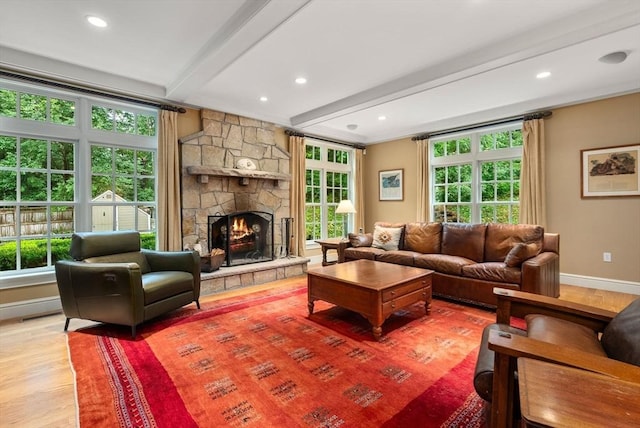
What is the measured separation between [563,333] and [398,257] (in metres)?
2.75

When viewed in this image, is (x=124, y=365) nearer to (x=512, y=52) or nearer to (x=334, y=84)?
(x=334, y=84)

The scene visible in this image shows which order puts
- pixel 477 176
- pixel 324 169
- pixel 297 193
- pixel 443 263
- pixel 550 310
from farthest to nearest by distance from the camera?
pixel 324 169 < pixel 297 193 < pixel 477 176 < pixel 443 263 < pixel 550 310

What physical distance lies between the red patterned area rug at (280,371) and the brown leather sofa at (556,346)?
0.47m

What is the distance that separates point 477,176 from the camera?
5.43 metres

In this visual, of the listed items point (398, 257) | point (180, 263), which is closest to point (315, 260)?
point (398, 257)

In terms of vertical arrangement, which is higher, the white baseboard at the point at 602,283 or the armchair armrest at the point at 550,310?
the armchair armrest at the point at 550,310

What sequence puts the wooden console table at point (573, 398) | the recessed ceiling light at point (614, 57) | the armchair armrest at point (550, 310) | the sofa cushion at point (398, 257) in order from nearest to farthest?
the wooden console table at point (573, 398)
the armchair armrest at point (550, 310)
the recessed ceiling light at point (614, 57)
the sofa cushion at point (398, 257)

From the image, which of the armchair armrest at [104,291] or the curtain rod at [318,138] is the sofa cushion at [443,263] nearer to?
the curtain rod at [318,138]

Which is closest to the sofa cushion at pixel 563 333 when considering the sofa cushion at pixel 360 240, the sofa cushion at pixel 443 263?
the sofa cushion at pixel 443 263

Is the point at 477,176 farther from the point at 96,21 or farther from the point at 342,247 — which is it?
the point at 96,21

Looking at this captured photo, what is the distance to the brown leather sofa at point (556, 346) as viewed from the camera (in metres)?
1.10

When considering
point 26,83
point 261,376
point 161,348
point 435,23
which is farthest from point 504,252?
point 26,83

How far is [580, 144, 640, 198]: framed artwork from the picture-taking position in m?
3.89

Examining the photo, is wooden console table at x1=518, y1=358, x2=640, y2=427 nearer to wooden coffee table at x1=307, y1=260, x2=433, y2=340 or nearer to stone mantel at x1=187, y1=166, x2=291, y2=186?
wooden coffee table at x1=307, y1=260, x2=433, y2=340
